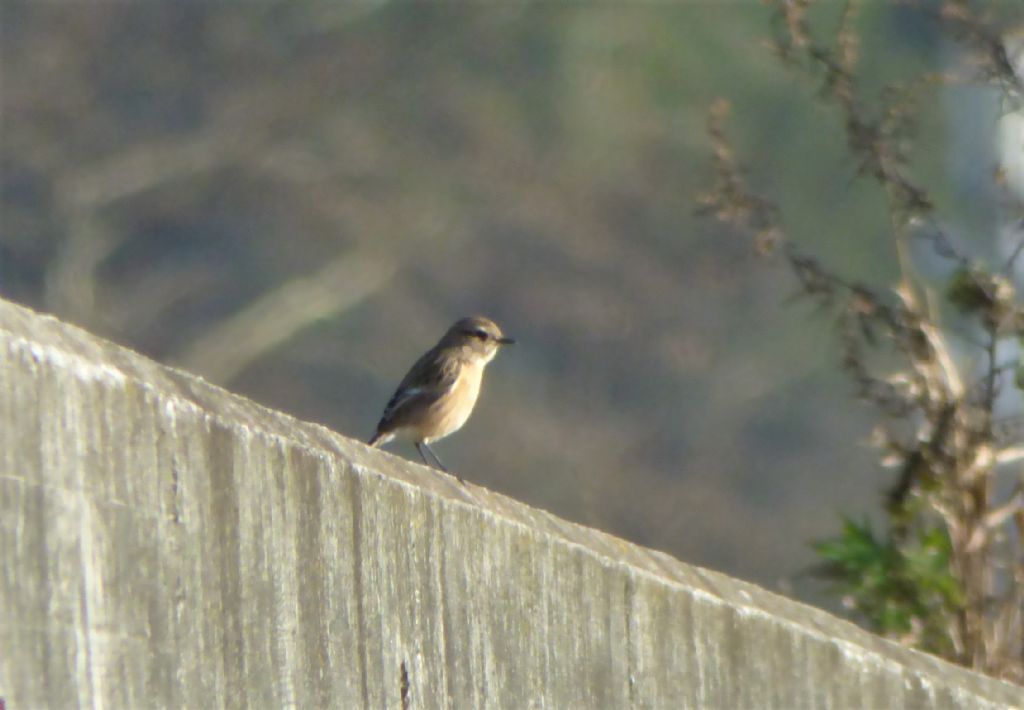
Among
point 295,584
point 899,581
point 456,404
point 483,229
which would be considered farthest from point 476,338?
point 483,229

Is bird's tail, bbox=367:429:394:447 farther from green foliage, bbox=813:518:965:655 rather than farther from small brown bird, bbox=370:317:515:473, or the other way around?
green foliage, bbox=813:518:965:655

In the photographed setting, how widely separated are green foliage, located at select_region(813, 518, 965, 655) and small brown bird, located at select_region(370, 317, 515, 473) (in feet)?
7.41

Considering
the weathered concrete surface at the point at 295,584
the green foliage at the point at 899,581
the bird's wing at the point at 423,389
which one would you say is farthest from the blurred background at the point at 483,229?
the weathered concrete surface at the point at 295,584

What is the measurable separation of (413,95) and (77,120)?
4.63m

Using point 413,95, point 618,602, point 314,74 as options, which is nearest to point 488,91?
point 413,95

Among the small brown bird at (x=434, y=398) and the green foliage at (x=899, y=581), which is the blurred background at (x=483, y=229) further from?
the green foliage at (x=899, y=581)

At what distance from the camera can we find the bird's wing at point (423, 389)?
852 centimetres

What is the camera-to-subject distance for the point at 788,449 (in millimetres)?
23000

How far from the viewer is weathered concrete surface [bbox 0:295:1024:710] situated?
113 inches

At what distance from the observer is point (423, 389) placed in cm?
855

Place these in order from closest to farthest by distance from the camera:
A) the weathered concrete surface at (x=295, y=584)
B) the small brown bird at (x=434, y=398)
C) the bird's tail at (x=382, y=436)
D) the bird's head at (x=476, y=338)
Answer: the weathered concrete surface at (x=295, y=584) → the small brown bird at (x=434, y=398) → the bird's tail at (x=382, y=436) → the bird's head at (x=476, y=338)

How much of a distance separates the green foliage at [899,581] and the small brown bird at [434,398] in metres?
2.26

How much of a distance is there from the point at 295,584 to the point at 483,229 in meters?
18.6

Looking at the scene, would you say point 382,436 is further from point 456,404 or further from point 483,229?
point 483,229
